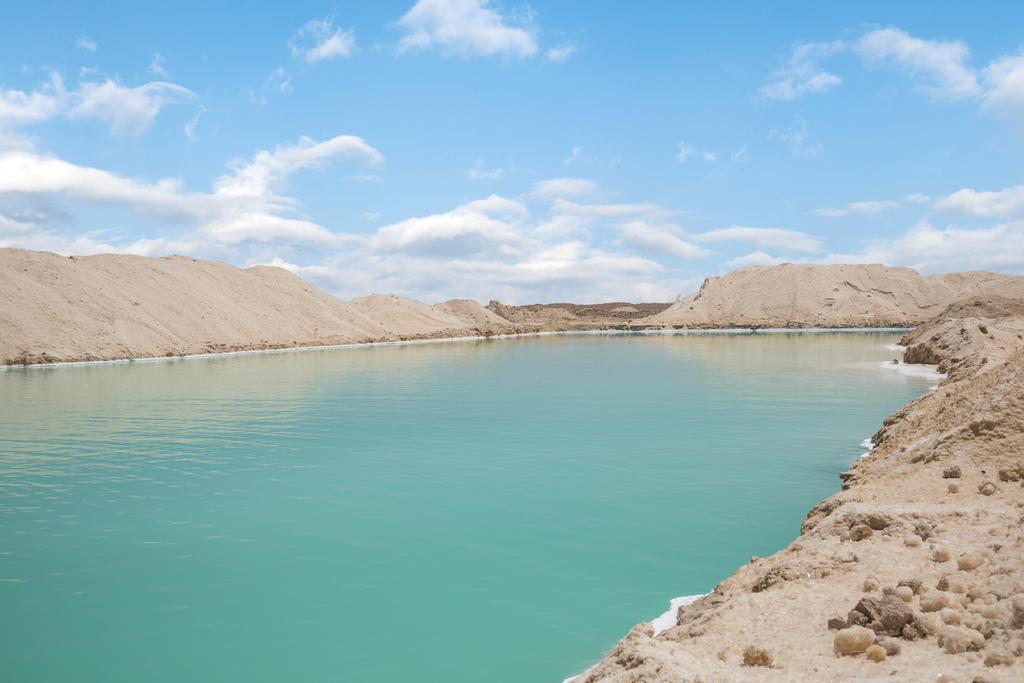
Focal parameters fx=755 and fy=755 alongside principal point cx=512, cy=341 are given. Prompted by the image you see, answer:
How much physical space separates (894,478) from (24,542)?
11.9 m

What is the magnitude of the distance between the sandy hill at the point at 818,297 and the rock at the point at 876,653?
361ft

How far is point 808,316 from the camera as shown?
385 feet

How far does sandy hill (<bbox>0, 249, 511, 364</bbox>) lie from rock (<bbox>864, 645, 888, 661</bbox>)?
5150 centimetres

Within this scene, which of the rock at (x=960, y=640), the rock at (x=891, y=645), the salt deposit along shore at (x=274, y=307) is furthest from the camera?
the salt deposit along shore at (x=274, y=307)

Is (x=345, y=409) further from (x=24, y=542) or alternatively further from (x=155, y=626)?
(x=155, y=626)

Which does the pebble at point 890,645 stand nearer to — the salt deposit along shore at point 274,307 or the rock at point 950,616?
the rock at point 950,616

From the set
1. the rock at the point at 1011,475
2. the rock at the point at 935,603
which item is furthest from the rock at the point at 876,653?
the rock at the point at 1011,475

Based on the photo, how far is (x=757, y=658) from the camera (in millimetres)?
5090

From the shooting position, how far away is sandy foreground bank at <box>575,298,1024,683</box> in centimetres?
484

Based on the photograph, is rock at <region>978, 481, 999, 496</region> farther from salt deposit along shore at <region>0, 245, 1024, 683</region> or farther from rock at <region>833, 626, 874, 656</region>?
rock at <region>833, 626, 874, 656</region>

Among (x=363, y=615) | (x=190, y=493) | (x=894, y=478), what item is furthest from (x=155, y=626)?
(x=894, y=478)

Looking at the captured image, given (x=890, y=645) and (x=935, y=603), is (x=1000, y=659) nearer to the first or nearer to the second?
(x=890, y=645)

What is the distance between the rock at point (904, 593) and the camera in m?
5.54

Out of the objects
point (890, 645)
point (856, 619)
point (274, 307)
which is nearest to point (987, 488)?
point (856, 619)
